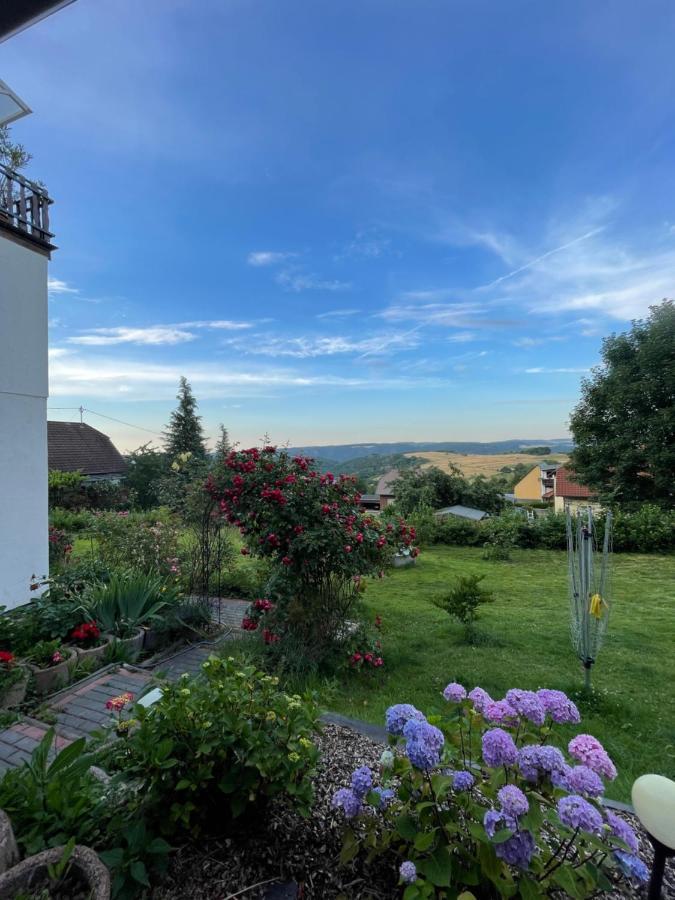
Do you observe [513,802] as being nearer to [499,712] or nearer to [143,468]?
[499,712]

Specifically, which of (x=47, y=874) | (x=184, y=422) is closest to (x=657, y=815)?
(x=47, y=874)

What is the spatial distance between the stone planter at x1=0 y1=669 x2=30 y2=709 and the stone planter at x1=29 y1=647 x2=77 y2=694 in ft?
0.31

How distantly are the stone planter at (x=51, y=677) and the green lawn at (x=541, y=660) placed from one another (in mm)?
2018

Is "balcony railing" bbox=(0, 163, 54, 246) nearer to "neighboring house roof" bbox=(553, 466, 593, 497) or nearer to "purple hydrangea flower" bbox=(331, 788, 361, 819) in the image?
"purple hydrangea flower" bbox=(331, 788, 361, 819)

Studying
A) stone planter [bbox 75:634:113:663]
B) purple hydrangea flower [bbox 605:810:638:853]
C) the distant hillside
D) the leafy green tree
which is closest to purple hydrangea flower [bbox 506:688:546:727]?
purple hydrangea flower [bbox 605:810:638:853]

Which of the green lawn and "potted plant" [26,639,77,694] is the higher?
"potted plant" [26,639,77,694]

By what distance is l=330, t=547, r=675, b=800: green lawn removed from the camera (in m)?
2.61

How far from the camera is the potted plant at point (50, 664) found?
2.98 meters

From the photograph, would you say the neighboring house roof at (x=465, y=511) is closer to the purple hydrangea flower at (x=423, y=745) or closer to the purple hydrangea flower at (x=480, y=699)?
the purple hydrangea flower at (x=480, y=699)

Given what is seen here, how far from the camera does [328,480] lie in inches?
143

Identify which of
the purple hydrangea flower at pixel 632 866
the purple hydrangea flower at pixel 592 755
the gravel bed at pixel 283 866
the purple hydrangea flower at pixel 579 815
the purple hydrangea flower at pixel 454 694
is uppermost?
the purple hydrangea flower at pixel 454 694

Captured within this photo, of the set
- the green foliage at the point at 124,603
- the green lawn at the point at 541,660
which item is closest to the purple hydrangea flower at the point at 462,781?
the green lawn at the point at 541,660

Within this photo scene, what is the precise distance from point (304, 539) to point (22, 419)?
3.45 metres

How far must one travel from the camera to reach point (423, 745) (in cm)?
105
